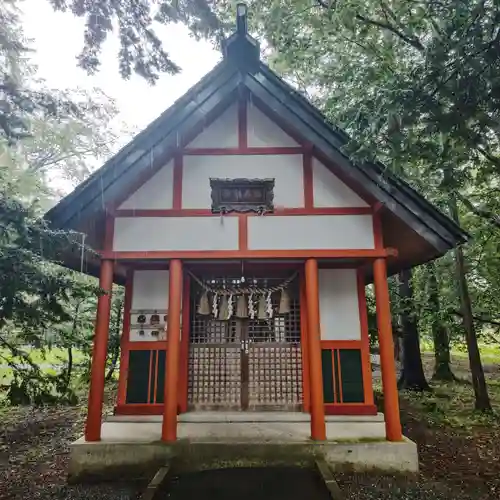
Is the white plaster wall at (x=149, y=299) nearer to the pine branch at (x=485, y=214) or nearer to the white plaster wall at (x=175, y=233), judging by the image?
the white plaster wall at (x=175, y=233)

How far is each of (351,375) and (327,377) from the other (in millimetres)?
448

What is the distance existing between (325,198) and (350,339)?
2.69 m

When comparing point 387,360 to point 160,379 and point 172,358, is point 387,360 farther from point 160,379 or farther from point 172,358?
point 160,379

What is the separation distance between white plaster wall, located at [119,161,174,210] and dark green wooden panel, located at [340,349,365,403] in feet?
13.7

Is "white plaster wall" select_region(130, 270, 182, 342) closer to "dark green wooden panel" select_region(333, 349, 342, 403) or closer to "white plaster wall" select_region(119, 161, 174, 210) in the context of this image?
"white plaster wall" select_region(119, 161, 174, 210)

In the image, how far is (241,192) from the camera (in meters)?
6.38

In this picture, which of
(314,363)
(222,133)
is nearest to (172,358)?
(314,363)

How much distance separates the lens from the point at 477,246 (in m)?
10.7

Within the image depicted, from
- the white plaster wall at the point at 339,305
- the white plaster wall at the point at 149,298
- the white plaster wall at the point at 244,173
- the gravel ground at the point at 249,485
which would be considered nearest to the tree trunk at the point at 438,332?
the white plaster wall at the point at 339,305

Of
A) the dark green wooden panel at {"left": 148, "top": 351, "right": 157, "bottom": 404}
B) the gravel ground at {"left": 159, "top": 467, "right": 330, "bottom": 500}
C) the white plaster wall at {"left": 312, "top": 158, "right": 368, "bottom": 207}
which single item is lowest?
the gravel ground at {"left": 159, "top": 467, "right": 330, "bottom": 500}

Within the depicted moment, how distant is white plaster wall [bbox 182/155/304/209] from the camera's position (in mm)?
6289

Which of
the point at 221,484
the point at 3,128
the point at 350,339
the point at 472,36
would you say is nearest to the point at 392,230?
the point at 350,339

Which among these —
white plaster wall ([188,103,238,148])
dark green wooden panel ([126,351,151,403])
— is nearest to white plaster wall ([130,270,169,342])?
dark green wooden panel ([126,351,151,403])

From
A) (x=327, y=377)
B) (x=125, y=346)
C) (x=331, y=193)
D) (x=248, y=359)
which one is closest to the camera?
(x=331, y=193)
